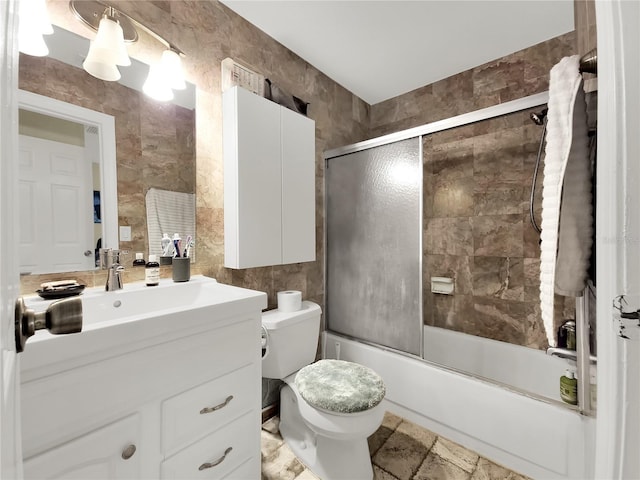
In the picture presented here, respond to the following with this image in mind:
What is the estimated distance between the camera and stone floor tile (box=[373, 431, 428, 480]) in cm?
135

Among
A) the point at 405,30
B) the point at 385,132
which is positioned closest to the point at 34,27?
the point at 405,30

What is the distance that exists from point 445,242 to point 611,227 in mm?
1923

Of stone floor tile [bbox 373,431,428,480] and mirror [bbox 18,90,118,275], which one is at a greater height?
mirror [bbox 18,90,118,275]

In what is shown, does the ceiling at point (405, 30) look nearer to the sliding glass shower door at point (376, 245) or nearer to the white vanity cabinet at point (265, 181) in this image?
the white vanity cabinet at point (265, 181)

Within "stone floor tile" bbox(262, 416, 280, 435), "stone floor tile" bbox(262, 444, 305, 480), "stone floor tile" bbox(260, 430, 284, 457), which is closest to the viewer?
"stone floor tile" bbox(262, 444, 305, 480)

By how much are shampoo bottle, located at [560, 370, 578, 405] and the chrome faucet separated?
6.36 feet

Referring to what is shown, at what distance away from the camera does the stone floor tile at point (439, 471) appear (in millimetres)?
1311

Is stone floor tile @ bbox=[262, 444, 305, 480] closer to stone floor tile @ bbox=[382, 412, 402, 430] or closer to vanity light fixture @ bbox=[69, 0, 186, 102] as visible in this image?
stone floor tile @ bbox=[382, 412, 402, 430]

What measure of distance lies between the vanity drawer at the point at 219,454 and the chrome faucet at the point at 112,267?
663 millimetres

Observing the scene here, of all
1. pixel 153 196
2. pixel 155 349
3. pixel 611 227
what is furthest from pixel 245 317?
pixel 611 227

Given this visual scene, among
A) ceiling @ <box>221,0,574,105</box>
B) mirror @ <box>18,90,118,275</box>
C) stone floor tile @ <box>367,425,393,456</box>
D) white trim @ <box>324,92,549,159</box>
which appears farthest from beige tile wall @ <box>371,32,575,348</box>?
mirror @ <box>18,90,118,275</box>

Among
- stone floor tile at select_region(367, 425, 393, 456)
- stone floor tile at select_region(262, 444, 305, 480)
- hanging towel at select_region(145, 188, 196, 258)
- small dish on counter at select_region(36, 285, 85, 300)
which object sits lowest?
stone floor tile at select_region(367, 425, 393, 456)

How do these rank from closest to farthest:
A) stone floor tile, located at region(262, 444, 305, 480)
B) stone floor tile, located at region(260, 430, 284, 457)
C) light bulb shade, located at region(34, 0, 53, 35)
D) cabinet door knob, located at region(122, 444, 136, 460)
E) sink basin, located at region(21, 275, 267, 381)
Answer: sink basin, located at region(21, 275, 267, 381), cabinet door knob, located at region(122, 444, 136, 460), light bulb shade, located at region(34, 0, 53, 35), stone floor tile, located at region(262, 444, 305, 480), stone floor tile, located at region(260, 430, 284, 457)

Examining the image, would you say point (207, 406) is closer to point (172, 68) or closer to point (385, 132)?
point (172, 68)
